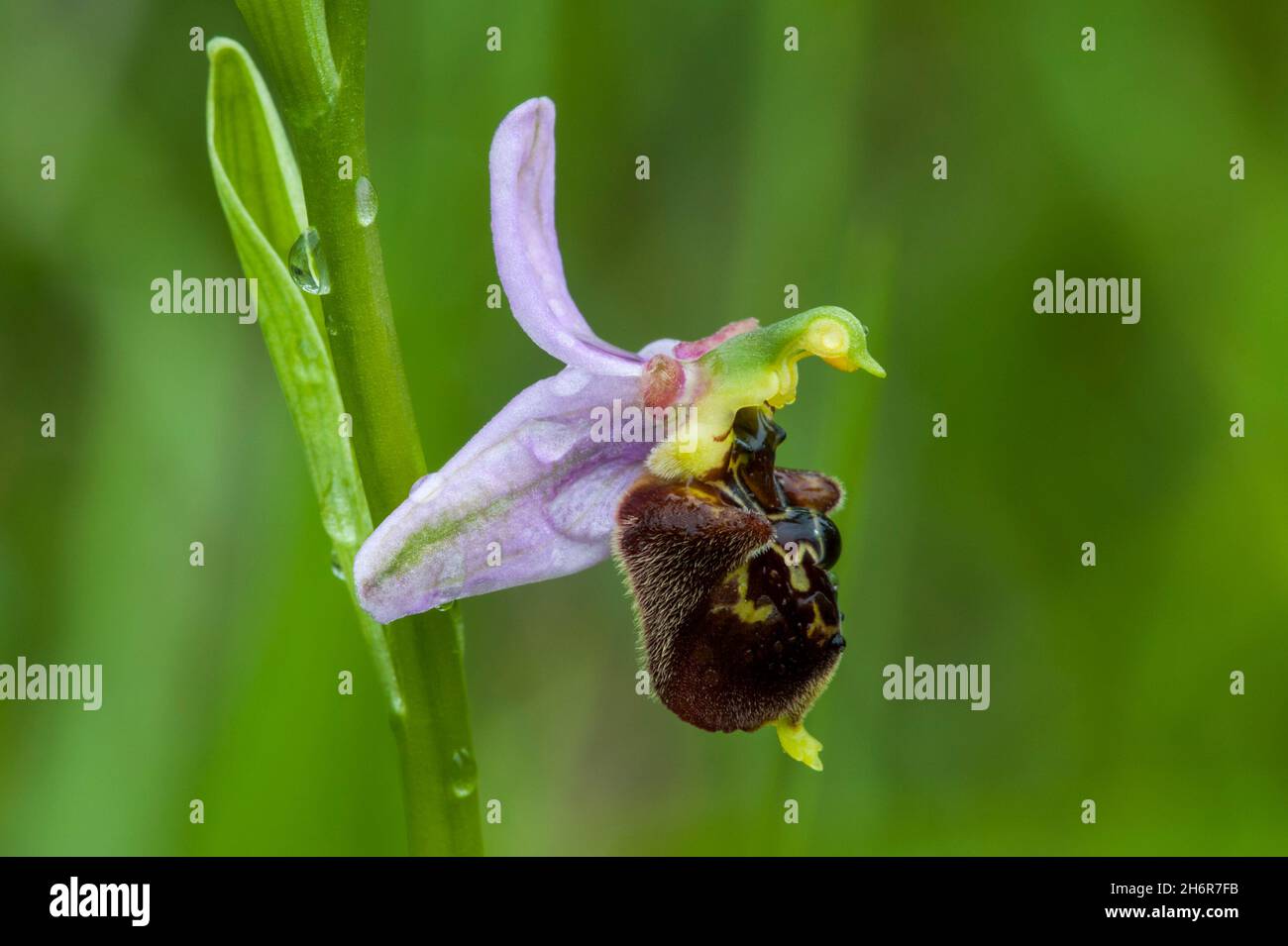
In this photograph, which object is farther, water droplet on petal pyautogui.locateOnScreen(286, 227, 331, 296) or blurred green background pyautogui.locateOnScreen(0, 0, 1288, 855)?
blurred green background pyautogui.locateOnScreen(0, 0, 1288, 855)

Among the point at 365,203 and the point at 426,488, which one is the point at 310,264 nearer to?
the point at 365,203

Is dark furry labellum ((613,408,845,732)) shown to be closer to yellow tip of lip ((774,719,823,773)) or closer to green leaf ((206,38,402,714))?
yellow tip of lip ((774,719,823,773))

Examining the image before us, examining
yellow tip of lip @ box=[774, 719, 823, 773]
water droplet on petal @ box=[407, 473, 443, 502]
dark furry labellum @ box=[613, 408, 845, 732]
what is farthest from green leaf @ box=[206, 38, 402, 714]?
yellow tip of lip @ box=[774, 719, 823, 773]

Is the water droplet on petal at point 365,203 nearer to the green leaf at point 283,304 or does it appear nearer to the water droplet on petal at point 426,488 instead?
the green leaf at point 283,304

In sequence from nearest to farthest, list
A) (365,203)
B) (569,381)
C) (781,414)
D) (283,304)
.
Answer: (365,203)
(283,304)
(569,381)
(781,414)

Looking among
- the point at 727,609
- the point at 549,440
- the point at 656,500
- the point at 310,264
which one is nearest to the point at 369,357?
the point at 310,264

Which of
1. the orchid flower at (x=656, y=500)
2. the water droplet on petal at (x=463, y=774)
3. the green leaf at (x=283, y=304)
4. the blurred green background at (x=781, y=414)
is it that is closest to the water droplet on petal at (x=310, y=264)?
the green leaf at (x=283, y=304)

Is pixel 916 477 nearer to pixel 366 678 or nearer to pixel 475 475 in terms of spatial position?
pixel 366 678

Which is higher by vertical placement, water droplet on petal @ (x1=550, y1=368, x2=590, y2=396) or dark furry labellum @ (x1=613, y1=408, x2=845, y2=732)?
water droplet on petal @ (x1=550, y1=368, x2=590, y2=396)
